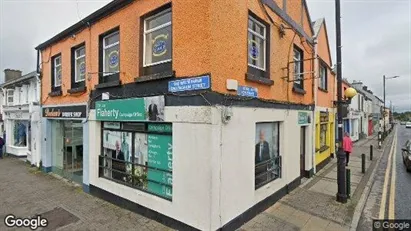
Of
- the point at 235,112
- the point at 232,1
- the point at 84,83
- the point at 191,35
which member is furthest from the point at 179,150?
the point at 84,83

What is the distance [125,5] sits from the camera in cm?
720

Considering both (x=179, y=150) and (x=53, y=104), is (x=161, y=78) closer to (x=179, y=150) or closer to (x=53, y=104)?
(x=179, y=150)

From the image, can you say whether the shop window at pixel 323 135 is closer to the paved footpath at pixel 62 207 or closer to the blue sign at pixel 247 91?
the blue sign at pixel 247 91

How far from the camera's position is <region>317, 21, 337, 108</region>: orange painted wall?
1268 centimetres

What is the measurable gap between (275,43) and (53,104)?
981 centimetres

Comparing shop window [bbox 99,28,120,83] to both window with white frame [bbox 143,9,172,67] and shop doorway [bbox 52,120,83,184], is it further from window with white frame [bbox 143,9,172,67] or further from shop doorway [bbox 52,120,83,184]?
shop doorway [bbox 52,120,83,184]

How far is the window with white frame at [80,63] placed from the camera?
→ 9492mm

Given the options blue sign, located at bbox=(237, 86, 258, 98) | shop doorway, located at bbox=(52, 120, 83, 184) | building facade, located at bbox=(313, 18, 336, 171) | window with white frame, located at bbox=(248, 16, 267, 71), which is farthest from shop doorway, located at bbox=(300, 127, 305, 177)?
shop doorway, located at bbox=(52, 120, 83, 184)

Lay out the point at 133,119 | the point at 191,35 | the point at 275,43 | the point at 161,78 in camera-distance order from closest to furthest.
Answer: the point at 191,35 < the point at 161,78 < the point at 133,119 < the point at 275,43

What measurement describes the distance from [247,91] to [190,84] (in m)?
1.56

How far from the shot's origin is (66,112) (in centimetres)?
998

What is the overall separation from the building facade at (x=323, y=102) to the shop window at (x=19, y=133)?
1779 cm

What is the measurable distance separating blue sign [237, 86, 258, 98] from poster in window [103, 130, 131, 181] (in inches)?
142

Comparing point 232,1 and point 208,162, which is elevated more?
point 232,1
